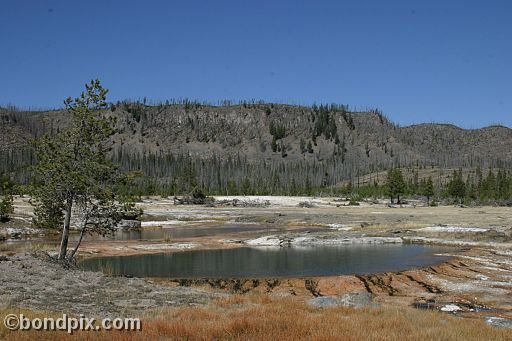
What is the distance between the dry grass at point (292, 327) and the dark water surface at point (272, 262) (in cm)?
1523

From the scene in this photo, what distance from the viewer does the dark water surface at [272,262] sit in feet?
104

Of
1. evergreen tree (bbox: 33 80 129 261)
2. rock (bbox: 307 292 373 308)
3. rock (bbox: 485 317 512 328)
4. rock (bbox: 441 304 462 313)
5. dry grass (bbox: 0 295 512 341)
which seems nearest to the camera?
dry grass (bbox: 0 295 512 341)

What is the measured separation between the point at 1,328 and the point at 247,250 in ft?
108

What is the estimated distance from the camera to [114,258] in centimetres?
3800

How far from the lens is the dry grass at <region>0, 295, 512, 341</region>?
11.0 metres

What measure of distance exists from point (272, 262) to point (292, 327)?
23.9 meters

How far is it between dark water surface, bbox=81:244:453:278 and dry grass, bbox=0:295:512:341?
50.0ft

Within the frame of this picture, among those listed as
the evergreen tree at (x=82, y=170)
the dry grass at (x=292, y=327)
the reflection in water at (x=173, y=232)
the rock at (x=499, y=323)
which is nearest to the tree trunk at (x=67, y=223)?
the evergreen tree at (x=82, y=170)

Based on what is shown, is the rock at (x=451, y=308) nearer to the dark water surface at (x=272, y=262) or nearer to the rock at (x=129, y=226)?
the dark water surface at (x=272, y=262)

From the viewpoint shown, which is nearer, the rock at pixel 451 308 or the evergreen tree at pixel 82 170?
the rock at pixel 451 308

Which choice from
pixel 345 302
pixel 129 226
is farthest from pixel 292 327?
pixel 129 226

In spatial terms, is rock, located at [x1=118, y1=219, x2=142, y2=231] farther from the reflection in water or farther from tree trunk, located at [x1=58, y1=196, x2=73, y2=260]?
tree trunk, located at [x1=58, y1=196, x2=73, y2=260]

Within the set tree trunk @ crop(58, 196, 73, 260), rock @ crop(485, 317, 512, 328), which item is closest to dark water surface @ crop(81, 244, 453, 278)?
tree trunk @ crop(58, 196, 73, 260)

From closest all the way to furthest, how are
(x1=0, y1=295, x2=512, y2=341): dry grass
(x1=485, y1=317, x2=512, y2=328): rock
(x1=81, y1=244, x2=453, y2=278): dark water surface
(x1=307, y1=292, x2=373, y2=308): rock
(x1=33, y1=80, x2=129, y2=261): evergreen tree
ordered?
(x1=0, y1=295, x2=512, y2=341): dry grass, (x1=485, y1=317, x2=512, y2=328): rock, (x1=307, y1=292, x2=373, y2=308): rock, (x1=33, y1=80, x2=129, y2=261): evergreen tree, (x1=81, y1=244, x2=453, y2=278): dark water surface
